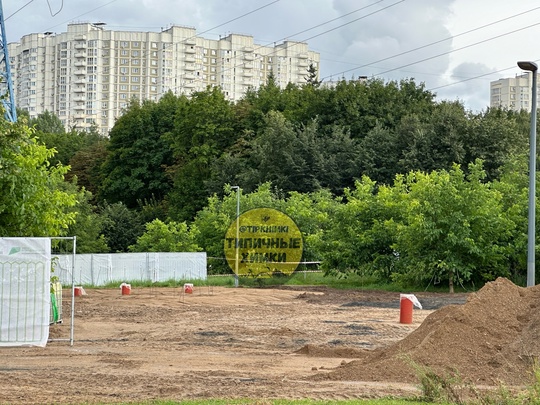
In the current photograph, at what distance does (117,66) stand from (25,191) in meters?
144

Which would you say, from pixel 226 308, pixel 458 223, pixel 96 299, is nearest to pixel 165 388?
pixel 226 308

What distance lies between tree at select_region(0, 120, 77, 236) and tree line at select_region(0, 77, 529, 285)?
0.04m

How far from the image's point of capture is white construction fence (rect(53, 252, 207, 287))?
198 feet

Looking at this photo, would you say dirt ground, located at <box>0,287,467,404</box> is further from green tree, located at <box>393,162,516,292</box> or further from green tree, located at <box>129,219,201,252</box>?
green tree, located at <box>129,219,201,252</box>

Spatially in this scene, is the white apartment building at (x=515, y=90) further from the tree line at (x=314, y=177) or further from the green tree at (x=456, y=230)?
the green tree at (x=456, y=230)

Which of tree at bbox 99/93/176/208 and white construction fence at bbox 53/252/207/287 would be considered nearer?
white construction fence at bbox 53/252/207/287

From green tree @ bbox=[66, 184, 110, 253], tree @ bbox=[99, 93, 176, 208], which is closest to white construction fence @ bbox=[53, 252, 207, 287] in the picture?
green tree @ bbox=[66, 184, 110, 253]

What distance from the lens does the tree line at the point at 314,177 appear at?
44.6 metres

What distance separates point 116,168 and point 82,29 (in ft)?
254

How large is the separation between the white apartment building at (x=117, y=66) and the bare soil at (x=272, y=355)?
444 ft

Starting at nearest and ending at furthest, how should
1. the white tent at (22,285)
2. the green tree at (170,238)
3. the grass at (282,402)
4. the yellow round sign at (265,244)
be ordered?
the grass at (282,402)
the white tent at (22,285)
the yellow round sign at (265,244)
the green tree at (170,238)

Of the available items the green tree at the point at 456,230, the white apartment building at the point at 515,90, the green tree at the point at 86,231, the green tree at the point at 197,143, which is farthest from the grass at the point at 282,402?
the white apartment building at the point at 515,90

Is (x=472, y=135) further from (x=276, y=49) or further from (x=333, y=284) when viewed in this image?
(x=276, y=49)

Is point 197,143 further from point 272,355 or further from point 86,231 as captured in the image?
point 272,355
